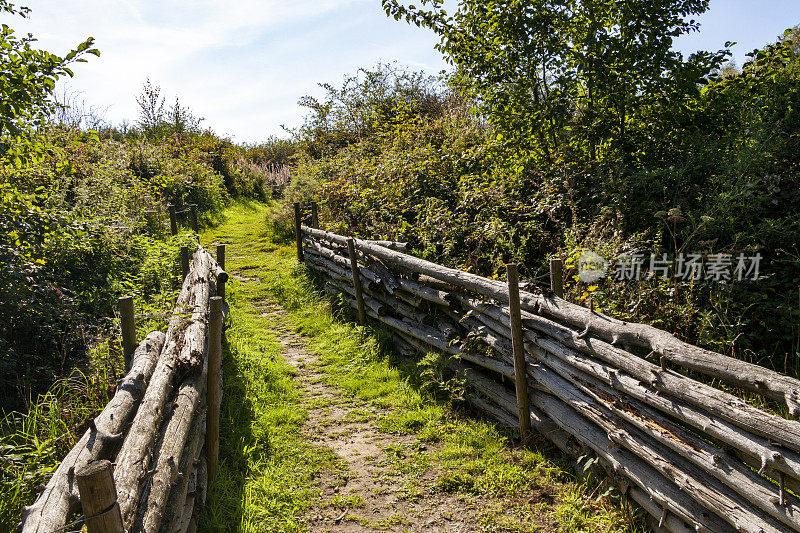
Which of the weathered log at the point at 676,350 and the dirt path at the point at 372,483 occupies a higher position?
the weathered log at the point at 676,350

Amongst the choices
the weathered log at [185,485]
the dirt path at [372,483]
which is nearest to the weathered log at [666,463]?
the dirt path at [372,483]

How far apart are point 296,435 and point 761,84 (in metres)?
7.07

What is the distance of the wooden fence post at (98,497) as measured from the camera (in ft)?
5.95

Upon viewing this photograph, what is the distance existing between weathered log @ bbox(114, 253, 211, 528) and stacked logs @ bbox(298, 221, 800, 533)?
2.72 meters

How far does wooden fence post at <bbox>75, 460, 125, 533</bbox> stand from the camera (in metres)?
1.81

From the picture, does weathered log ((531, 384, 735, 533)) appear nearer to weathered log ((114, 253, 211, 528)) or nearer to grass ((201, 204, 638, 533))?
grass ((201, 204, 638, 533))

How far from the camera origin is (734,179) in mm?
4770

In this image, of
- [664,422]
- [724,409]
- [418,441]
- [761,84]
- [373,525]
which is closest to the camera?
[724,409]

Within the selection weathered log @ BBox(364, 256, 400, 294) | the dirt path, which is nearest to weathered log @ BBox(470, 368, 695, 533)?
the dirt path

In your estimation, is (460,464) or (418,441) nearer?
(460,464)

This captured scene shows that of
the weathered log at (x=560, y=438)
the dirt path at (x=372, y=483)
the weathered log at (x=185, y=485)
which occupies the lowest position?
the dirt path at (x=372, y=483)

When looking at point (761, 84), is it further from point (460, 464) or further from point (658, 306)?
point (460, 464)

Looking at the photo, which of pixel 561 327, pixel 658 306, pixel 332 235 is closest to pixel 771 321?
pixel 658 306

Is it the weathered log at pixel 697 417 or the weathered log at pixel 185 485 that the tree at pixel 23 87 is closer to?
the weathered log at pixel 185 485
